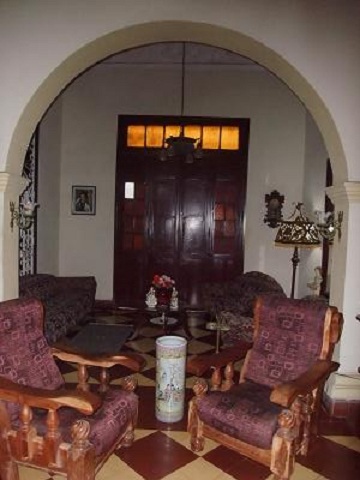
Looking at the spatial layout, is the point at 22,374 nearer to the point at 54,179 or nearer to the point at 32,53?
the point at 32,53

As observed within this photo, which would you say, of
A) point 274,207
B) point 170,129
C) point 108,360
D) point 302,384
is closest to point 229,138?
point 170,129

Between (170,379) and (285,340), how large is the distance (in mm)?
884

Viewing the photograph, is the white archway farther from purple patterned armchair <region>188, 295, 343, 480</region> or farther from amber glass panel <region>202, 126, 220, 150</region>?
amber glass panel <region>202, 126, 220, 150</region>

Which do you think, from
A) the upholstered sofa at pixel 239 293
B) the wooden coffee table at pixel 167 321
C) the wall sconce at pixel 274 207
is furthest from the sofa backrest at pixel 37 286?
the wall sconce at pixel 274 207

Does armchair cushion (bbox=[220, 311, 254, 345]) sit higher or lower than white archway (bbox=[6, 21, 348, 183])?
lower

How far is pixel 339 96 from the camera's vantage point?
315 cm

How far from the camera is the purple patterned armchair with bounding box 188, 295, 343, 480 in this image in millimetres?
2389

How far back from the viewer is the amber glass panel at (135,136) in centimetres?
710

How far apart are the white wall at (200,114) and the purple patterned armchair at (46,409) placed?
451 cm

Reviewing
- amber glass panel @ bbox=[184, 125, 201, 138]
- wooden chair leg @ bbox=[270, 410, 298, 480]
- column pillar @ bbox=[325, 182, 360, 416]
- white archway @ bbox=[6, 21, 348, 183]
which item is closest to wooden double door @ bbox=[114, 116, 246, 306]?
amber glass panel @ bbox=[184, 125, 201, 138]

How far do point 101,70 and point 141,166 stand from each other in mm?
1685

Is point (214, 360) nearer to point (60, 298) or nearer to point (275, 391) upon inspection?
point (275, 391)

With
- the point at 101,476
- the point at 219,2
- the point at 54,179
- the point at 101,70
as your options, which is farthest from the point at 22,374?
the point at 101,70

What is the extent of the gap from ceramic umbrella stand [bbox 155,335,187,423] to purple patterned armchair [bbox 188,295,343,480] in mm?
364
